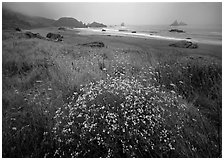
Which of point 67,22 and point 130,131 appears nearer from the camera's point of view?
point 130,131

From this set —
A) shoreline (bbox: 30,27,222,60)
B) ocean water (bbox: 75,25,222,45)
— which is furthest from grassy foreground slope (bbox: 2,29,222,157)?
shoreline (bbox: 30,27,222,60)

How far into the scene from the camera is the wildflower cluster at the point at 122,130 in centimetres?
242

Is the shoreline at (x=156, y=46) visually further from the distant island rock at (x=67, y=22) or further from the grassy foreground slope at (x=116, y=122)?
the grassy foreground slope at (x=116, y=122)

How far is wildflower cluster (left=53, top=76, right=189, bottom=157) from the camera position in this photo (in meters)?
2.42

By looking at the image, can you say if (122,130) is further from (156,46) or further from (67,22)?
(67,22)

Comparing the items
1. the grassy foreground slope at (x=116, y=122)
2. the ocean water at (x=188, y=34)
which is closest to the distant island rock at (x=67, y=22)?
the grassy foreground slope at (x=116, y=122)

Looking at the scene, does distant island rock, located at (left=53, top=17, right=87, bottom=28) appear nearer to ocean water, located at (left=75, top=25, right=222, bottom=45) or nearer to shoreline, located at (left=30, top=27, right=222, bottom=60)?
shoreline, located at (left=30, top=27, right=222, bottom=60)

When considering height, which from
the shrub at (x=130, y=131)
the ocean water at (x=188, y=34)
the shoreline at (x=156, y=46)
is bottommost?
the shrub at (x=130, y=131)

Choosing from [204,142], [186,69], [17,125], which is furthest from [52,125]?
[186,69]

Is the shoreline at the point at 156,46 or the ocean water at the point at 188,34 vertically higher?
the ocean water at the point at 188,34

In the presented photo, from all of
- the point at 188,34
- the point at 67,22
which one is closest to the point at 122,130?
the point at 188,34

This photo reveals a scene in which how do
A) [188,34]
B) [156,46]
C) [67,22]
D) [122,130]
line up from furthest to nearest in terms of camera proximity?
[67,22] < [188,34] < [156,46] < [122,130]

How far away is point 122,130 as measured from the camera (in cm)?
249

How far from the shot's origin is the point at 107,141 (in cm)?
246
